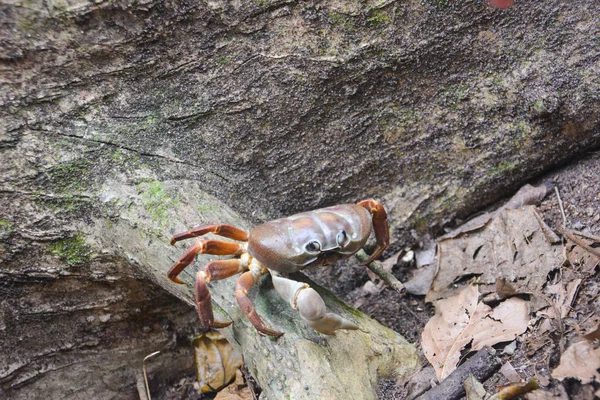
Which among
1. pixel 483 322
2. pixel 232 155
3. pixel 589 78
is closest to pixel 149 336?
pixel 232 155

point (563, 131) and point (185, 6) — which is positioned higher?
point (185, 6)

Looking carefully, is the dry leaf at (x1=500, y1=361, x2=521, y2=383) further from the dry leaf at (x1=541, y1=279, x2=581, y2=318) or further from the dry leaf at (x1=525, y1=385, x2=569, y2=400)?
the dry leaf at (x1=541, y1=279, x2=581, y2=318)

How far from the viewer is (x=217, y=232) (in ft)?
8.30

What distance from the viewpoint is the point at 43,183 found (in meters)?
2.65

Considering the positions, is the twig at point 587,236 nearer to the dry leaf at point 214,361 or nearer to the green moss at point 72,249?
the dry leaf at point 214,361

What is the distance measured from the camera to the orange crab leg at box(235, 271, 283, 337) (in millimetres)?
2230

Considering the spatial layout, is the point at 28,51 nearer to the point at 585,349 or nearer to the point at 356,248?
the point at 356,248

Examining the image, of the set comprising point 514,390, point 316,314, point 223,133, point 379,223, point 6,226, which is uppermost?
point 6,226

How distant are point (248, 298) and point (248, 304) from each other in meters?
0.06

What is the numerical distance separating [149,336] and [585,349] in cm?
249

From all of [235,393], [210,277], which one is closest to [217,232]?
[210,277]

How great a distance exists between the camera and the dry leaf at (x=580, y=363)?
1.82 meters

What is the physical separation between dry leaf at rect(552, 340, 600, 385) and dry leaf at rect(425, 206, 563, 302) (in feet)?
1.82

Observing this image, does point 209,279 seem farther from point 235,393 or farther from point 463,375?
point 463,375
